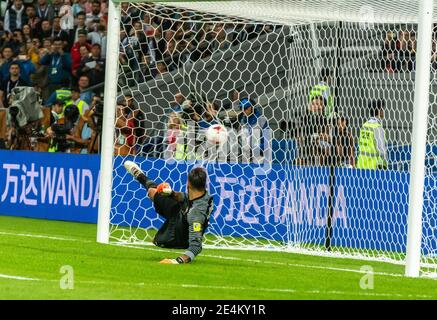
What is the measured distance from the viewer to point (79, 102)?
76.5 ft

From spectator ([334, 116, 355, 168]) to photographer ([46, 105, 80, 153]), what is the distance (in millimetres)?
6306

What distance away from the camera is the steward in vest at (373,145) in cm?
1705

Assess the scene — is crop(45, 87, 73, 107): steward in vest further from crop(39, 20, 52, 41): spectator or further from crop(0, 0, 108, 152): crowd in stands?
crop(39, 20, 52, 41): spectator

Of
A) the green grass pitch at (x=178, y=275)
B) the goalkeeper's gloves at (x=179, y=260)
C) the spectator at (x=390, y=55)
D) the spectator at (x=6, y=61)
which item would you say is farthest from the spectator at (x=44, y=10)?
the goalkeeper's gloves at (x=179, y=260)

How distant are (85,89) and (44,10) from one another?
14.1ft

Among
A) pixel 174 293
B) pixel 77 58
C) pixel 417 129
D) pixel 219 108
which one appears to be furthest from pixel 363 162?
pixel 77 58

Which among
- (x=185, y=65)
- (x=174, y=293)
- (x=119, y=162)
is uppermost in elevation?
(x=185, y=65)

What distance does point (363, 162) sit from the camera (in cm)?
1709

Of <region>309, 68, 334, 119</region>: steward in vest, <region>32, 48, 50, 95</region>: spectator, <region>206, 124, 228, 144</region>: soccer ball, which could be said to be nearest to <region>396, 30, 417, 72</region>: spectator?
<region>309, 68, 334, 119</region>: steward in vest

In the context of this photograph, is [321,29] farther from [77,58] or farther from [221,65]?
[77,58]

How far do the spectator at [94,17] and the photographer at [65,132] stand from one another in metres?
3.97

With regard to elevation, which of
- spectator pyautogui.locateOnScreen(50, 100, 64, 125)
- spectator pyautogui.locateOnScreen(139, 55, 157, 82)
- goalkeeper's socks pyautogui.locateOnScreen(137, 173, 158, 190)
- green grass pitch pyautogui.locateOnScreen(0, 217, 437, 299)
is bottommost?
green grass pitch pyautogui.locateOnScreen(0, 217, 437, 299)

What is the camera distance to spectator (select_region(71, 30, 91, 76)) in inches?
1003

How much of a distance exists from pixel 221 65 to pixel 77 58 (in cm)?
624
